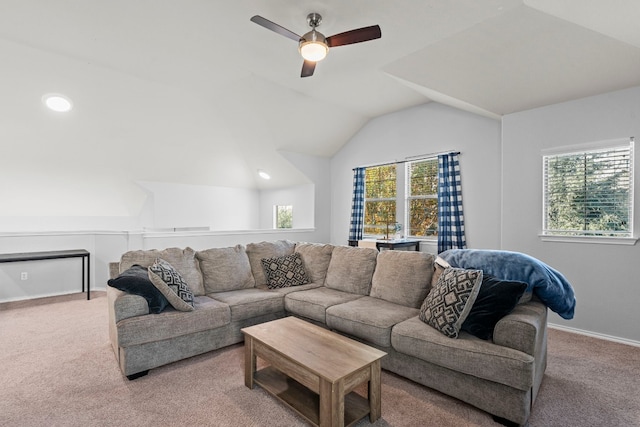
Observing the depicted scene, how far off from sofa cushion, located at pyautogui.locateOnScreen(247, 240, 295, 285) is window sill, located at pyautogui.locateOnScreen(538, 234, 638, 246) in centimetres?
295

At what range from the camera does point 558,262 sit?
357cm

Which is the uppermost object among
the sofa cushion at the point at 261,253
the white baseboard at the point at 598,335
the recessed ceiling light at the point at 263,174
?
the recessed ceiling light at the point at 263,174

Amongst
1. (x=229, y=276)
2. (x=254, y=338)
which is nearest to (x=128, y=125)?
(x=229, y=276)

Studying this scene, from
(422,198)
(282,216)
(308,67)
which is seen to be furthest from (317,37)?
(282,216)

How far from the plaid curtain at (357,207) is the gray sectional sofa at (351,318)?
2228 millimetres

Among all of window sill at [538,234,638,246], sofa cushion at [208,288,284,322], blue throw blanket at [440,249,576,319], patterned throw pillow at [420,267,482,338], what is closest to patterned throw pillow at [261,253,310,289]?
sofa cushion at [208,288,284,322]

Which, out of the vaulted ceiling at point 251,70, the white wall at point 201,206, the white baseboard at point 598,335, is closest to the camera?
the vaulted ceiling at point 251,70

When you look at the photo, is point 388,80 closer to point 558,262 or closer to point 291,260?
point 291,260

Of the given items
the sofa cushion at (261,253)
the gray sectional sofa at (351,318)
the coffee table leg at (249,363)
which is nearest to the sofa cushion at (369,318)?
the gray sectional sofa at (351,318)

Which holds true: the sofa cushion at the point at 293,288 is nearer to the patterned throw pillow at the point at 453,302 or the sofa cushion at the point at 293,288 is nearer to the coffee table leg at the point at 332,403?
the patterned throw pillow at the point at 453,302

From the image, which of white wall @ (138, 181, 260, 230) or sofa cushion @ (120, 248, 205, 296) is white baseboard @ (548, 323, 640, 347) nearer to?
sofa cushion @ (120, 248, 205, 296)

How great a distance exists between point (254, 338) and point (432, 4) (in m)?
2.82

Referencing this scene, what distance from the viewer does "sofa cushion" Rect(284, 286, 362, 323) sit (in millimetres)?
2873

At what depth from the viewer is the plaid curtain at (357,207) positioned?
237 inches
